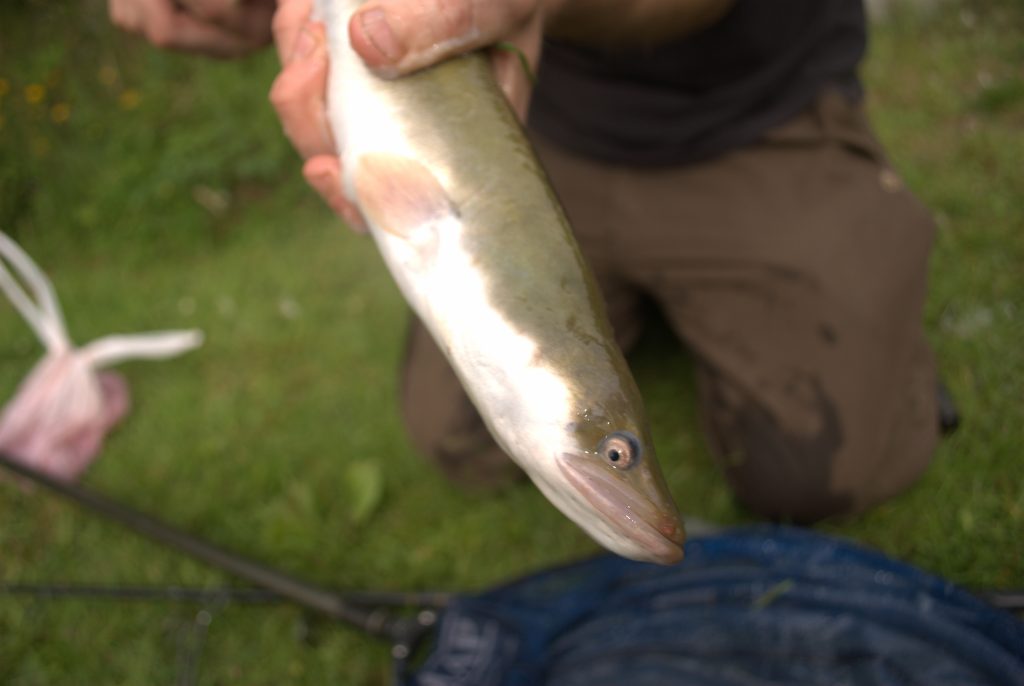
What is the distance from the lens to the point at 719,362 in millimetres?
2512

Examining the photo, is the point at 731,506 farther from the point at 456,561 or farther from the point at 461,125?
the point at 461,125

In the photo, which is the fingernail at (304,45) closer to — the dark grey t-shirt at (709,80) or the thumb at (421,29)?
the thumb at (421,29)

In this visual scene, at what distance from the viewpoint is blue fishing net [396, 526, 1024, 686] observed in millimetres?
1884

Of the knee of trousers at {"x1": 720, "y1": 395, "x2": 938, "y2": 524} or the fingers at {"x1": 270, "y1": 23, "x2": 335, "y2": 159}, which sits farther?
the knee of trousers at {"x1": 720, "y1": 395, "x2": 938, "y2": 524}

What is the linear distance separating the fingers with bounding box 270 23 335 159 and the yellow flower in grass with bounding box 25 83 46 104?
3123 mm

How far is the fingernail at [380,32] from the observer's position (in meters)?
1.55

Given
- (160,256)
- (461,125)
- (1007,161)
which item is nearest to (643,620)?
(461,125)

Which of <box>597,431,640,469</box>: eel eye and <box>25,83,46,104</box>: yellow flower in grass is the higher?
<box>597,431,640,469</box>: eel eye

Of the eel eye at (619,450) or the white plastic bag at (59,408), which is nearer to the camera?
the eel eye at (619,450)

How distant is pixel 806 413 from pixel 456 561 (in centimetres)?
116

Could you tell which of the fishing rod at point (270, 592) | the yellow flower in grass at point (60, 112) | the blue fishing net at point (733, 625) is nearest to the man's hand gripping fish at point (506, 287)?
the blue fishing net at point (733, 625)

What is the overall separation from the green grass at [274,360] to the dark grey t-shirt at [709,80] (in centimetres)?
87

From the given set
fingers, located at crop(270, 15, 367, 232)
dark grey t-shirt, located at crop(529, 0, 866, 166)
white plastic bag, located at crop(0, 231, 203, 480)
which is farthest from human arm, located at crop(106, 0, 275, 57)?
white plastic bag, located at crop(0, 231, 203, 480)

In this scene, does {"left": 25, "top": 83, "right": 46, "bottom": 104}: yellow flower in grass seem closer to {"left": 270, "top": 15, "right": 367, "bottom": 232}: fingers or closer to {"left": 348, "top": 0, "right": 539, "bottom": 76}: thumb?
{"left": 270, "top": 15, "right": 367, "bottom": 232}: fingers
